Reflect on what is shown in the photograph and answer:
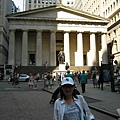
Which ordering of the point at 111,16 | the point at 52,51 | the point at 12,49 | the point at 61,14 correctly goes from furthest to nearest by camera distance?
1. the point at 111,16
2. the point at 61,14
3. the point at 52,51
4. the point at 12,49

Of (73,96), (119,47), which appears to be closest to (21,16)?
(119,47)

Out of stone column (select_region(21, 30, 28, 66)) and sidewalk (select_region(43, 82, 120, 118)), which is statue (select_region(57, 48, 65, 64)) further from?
sidewalk (select_region(43, 82, 120, 118))

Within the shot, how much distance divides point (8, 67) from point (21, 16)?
1328 cm

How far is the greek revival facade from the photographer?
50659 mm

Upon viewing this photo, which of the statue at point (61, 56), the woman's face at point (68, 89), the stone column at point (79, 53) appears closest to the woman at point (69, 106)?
the woman's face at point (68, 89)

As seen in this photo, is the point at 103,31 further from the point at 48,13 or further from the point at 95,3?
the point at 95,3

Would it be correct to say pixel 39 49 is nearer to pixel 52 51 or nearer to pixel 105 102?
pixel 52 51

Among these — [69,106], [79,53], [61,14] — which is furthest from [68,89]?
[61,14]

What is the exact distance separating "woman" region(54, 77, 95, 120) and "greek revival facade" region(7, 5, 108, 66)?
156 feet

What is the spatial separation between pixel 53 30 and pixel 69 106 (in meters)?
49.5

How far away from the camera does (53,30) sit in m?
51.7

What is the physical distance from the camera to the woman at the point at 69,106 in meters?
2.88

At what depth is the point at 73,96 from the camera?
3.12 metres

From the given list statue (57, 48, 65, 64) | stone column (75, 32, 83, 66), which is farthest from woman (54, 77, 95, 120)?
stone column (75, 32, 83, 66)
